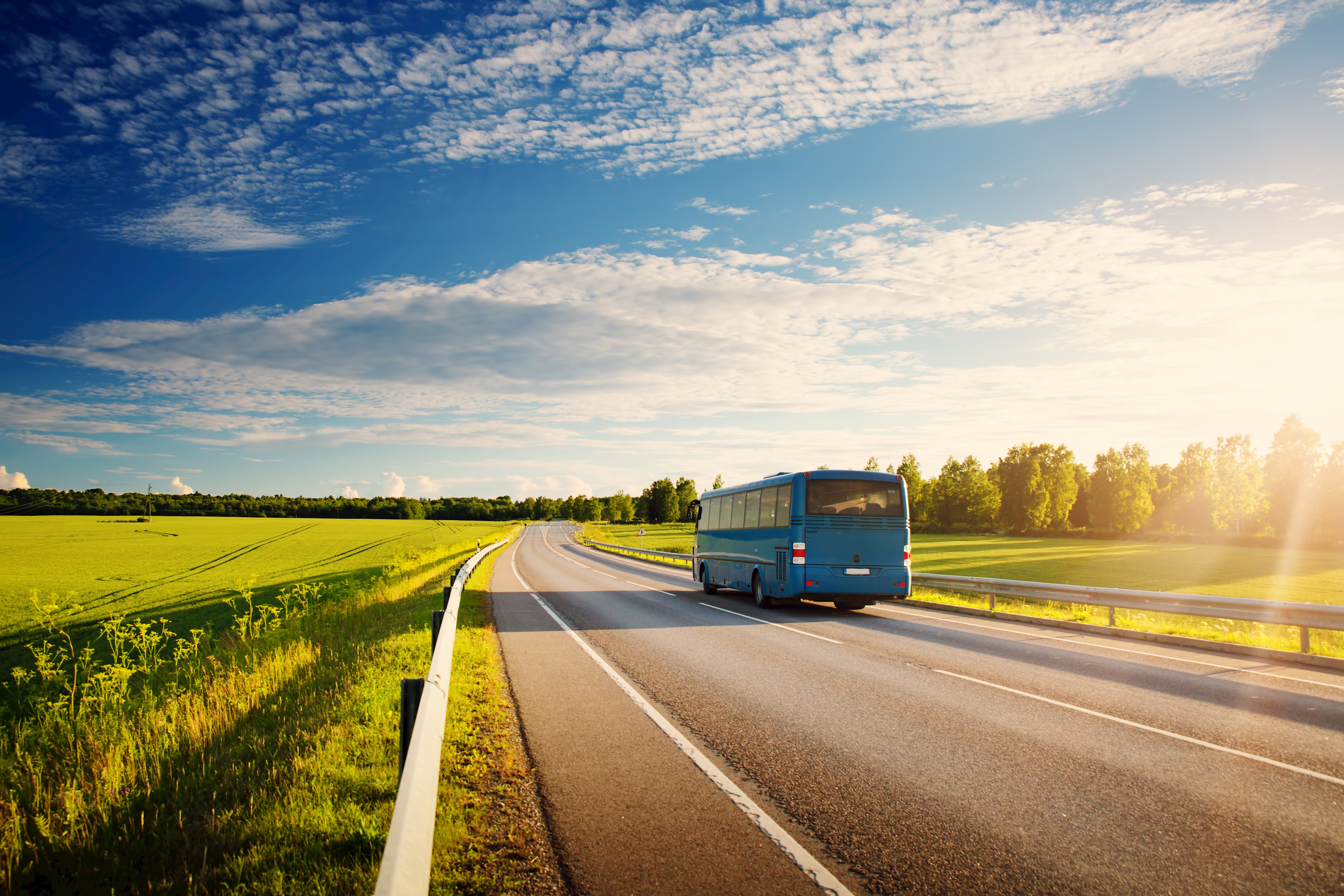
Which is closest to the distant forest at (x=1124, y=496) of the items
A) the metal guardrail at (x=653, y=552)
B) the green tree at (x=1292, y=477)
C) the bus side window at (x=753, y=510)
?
the green tree at (x=1292, y=477)

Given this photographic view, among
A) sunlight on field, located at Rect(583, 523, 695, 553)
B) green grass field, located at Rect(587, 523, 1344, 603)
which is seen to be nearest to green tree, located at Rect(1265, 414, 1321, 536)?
green grass field, located at Rect(587, 523, 1344, 603)

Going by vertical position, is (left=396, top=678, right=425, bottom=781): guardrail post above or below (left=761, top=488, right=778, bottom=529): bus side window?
below

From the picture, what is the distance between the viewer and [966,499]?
307 feet

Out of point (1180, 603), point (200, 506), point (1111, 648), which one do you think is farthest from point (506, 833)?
point (200, 506)

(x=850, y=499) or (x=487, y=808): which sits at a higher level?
(x=850, y=499)

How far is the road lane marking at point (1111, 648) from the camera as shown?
8383 millimetres

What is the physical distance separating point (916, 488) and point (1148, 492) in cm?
2910

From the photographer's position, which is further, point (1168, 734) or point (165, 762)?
point (1168, 734)

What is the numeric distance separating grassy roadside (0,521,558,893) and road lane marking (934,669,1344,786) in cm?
563

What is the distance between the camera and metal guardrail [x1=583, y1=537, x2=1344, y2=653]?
31.8 feet

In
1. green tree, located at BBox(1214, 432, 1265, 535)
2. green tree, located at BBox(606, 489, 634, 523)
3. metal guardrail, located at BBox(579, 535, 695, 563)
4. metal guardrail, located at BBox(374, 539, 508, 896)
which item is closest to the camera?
metal guardrail, located at BBox(374, 539, 508, 896)

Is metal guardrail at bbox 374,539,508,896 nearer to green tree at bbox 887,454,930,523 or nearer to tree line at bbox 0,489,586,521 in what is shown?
green tree at bbox 887,454,930,523

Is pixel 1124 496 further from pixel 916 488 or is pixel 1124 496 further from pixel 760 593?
pixel 760 593

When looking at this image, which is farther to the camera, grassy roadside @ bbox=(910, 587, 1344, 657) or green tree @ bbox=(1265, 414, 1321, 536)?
green tree @ bbox=(1265, 414, 1321, 536)
